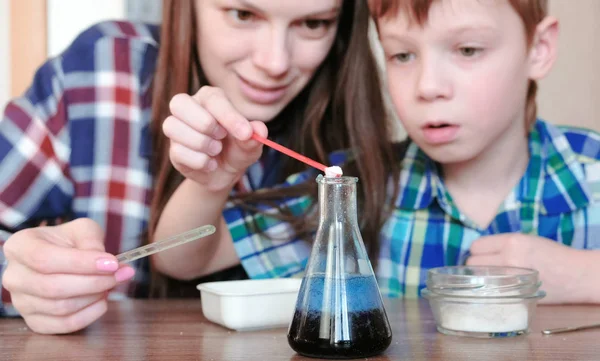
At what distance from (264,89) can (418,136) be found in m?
0.30

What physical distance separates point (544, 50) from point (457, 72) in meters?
0.23

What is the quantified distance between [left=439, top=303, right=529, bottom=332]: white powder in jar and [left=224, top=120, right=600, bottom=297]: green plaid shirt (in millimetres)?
510

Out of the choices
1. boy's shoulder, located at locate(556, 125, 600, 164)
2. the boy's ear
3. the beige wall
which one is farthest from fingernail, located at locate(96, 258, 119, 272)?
the beige wall

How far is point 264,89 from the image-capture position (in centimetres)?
138

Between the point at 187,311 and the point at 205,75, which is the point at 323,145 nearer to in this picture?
the point at 205,75

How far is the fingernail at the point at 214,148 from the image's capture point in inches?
39.4

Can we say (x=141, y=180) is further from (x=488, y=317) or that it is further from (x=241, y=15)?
(x=488, y=317)

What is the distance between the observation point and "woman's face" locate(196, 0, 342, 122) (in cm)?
128

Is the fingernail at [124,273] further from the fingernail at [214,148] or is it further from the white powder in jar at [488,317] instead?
the white powder in jar at [488,317]

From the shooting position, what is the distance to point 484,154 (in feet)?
4.52

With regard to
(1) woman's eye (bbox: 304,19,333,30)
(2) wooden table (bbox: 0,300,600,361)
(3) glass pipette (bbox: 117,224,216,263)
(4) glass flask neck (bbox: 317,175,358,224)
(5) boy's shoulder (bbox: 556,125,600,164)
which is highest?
(1) woman's eye (bbox: 304,19,333,30)

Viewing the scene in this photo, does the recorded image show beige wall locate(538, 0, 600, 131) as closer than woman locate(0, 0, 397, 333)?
No

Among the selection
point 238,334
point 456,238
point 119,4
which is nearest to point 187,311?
point 238,334

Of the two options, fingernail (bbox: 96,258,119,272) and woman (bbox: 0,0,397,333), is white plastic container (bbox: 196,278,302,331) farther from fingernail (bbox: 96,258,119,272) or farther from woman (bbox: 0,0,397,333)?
woman (bbox: 0,0,397,333)
